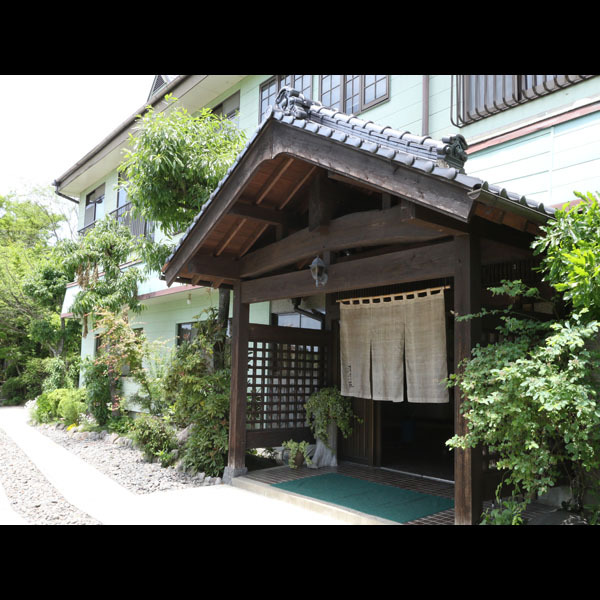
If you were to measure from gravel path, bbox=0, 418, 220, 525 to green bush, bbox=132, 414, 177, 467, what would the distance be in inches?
9.3

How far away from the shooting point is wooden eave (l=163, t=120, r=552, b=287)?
14.3ft

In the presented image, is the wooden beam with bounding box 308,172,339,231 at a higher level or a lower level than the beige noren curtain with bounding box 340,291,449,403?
higher

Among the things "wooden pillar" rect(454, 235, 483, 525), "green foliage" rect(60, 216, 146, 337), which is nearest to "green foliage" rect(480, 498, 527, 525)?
"wooden pillar" rect(454, 235, 483, 525)

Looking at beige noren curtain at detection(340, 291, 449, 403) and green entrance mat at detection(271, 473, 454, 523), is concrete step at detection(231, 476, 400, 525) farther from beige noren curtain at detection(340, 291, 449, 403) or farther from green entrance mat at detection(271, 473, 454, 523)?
beige noren curtain at detection(340, 291, 449, 403)

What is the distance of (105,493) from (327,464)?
3269mm

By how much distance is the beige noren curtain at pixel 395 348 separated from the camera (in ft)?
20.2

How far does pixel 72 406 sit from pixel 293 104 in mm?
11788

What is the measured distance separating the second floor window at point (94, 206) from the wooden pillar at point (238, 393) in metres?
13.6

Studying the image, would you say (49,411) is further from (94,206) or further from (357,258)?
(357,258)

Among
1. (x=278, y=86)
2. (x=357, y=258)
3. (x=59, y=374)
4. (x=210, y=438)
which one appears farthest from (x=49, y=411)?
(x=357, y=258)

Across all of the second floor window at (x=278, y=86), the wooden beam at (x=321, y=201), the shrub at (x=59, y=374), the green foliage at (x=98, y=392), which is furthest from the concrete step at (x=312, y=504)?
the shrub at (x=59, y=374)

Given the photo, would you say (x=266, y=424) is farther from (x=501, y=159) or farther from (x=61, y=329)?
(x=61, y=329)

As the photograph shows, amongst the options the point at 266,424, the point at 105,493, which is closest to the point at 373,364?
the point at 266,424

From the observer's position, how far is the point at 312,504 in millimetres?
5969
